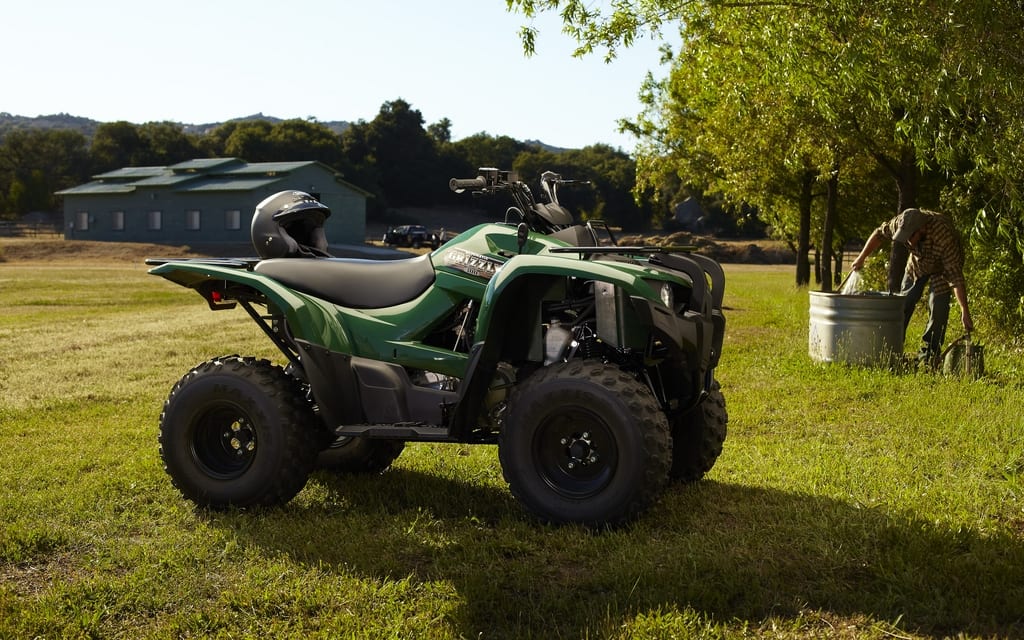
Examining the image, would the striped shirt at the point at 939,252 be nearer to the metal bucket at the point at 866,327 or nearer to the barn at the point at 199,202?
the metal bucket at the point at 866,327

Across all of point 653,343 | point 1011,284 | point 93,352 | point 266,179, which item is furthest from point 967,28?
point 266,179

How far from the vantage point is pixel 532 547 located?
4.99 meters

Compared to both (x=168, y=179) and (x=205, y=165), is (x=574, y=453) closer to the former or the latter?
(x=168, y=179)

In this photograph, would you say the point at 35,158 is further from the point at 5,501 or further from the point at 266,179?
the point at 5,501

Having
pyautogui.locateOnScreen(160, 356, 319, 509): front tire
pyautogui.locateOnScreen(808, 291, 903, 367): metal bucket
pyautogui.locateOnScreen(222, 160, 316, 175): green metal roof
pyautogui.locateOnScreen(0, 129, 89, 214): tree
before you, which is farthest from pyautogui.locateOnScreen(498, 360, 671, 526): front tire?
pyautogui.locateOnScreen(0, 129, 89, 214): tree

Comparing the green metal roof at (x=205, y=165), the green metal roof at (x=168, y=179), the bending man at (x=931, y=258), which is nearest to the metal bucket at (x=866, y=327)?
the bending man at (x=931, y=258)

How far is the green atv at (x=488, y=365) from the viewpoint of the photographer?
16.7 ft

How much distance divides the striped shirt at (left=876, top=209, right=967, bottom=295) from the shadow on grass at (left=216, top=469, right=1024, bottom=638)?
605 cm

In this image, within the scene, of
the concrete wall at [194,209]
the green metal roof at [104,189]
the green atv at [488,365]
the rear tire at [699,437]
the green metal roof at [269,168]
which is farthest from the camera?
the green metal roof at [104,189]

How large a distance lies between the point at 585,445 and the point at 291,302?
70.0 inches

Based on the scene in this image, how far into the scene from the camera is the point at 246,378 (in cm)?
571

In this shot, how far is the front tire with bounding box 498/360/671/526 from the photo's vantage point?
4973mm

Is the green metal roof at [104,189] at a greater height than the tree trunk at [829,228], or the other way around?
the green metal roof at [104,189]

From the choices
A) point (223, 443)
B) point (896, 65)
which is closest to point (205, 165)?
point (896, 65)
